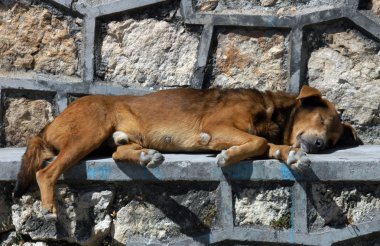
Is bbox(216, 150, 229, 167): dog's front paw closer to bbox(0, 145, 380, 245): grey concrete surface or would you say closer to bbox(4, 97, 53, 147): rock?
bbox(0, 145, 380, 245): grey concrete surface

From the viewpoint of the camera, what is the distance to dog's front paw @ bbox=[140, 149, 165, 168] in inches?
204

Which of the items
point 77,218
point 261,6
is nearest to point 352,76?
point 261,6

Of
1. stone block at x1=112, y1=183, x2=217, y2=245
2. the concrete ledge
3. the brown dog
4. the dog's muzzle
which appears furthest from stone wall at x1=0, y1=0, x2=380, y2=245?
stone block at x1=112, y1=183, x2=217, y2=245

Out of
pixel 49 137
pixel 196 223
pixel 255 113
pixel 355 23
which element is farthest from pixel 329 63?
pixel 49 137

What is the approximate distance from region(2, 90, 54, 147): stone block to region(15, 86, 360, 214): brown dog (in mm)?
701

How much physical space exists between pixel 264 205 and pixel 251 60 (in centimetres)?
169

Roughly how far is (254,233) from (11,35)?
3043 mm

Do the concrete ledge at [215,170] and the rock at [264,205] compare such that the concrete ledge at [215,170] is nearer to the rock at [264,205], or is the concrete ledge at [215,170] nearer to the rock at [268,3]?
the rock at [264,205]

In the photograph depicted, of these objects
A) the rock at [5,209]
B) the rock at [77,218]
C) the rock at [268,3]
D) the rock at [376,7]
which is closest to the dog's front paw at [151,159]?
the rock at [77,218]

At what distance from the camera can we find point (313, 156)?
5.52 meters

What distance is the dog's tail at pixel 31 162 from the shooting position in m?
5.29

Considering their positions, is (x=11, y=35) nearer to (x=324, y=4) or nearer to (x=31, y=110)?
(x=31, y=110)

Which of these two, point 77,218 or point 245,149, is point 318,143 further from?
point 77,218

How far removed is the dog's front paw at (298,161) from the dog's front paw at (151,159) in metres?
0.98
